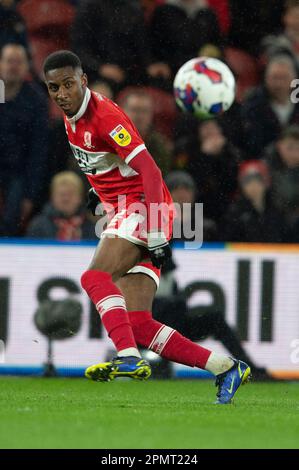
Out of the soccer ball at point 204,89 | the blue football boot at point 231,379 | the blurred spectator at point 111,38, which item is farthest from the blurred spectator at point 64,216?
the blue football boot at point 231,379

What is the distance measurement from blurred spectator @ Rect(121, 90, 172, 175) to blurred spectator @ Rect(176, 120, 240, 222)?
0.85 ft

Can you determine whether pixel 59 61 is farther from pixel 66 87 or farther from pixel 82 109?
pixel 82 109

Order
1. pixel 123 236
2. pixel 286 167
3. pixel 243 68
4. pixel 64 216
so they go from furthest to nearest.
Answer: pixel 243 68 < pixel 286 167 < pixel 64 216 < pixel 123 236

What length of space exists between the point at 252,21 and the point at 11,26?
2552 millimetres

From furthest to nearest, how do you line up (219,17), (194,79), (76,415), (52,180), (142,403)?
(219,17) < (52,180) < (194,79) < (142,403) < (76,415)

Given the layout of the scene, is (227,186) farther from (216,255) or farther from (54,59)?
(54,59)

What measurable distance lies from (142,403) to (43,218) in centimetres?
287

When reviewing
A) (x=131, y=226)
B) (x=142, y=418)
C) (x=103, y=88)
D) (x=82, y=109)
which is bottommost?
(x=142, y=418)

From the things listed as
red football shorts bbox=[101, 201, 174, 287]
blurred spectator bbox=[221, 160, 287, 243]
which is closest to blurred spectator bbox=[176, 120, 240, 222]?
blurred spectator bbox=[221, 160, 287, 243]

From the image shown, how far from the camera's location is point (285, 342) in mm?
8477

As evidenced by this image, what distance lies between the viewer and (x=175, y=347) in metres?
5.92
